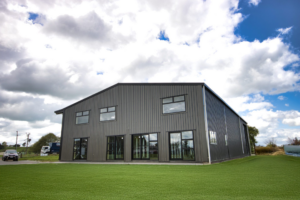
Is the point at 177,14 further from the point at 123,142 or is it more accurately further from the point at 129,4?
the point at 123,142

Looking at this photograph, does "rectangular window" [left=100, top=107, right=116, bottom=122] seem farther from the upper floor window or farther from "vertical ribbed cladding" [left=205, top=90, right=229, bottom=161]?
"vertical ribbed cladding" [left=205, top=90, right=229, bottom=161]

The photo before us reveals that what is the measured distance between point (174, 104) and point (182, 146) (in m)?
2.91

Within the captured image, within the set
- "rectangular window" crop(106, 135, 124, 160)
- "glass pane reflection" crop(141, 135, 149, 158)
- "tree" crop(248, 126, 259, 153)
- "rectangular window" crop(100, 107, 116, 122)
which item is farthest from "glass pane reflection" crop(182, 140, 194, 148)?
"tree" crop(248, 126, 259, 153)

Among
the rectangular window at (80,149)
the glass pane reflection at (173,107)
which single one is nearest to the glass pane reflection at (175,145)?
the glass pane reflection at (173,107)

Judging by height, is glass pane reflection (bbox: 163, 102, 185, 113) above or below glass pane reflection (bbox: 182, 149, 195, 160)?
above

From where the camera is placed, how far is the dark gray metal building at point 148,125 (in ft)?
42.8

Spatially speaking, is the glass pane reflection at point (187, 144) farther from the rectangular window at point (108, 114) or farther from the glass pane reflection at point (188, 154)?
the rectangular window at point (108, 114)

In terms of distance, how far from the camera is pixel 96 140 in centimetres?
1789

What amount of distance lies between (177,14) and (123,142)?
10559 mm

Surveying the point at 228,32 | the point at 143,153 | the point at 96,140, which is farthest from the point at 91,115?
the point at 228,32

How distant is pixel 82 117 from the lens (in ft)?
64.4

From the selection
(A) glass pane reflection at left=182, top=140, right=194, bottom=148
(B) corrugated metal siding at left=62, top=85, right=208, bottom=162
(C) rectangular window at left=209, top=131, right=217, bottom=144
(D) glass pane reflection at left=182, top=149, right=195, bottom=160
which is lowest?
(D) glass pane reflection at left=182, top=149, right=195, bottom=160

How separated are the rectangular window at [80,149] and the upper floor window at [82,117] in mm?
1712

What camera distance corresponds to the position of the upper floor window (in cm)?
1929
